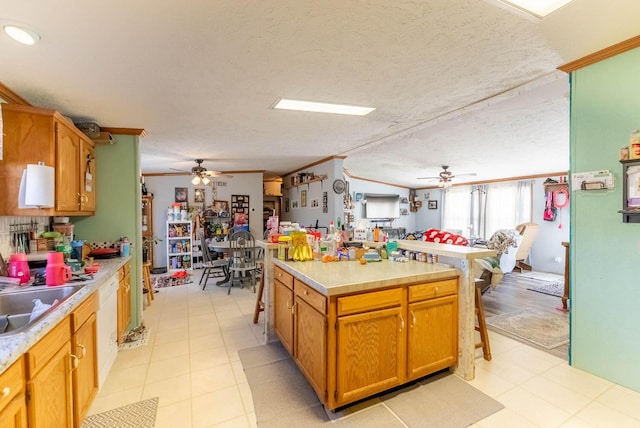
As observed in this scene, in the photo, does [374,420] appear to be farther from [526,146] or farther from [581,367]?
[526,146]

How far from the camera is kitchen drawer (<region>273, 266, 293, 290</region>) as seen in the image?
7.97 feet

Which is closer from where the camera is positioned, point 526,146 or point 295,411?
point 295,411

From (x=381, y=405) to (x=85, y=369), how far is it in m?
1.92

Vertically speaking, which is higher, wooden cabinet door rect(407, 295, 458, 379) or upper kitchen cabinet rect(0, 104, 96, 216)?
upper kitchen cabinet rect(0, 104, 96, 216)

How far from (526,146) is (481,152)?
0.67 m

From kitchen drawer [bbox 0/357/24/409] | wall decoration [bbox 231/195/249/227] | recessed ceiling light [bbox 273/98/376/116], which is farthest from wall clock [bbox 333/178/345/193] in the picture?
kitchen drawer [bbox 0/357/24/409]

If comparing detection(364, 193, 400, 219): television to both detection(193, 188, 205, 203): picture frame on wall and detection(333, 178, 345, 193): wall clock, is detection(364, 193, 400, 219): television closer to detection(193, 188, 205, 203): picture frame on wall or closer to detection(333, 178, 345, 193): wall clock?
detection(333, 178, 345, 193): wall clock

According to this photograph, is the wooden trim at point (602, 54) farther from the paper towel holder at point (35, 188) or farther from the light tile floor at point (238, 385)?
the paper towel holder at point (35, 188)

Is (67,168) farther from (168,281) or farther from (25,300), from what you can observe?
(168,281)

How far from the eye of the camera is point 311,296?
202 cm

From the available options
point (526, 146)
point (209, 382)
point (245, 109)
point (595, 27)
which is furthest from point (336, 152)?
point (209, 382)

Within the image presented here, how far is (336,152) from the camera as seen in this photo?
197 inches

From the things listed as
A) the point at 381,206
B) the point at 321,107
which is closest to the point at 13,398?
the point at 321,107

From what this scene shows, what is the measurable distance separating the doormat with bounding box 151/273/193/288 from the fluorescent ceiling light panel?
227 inches
